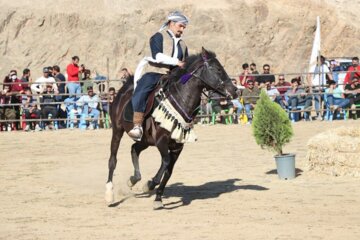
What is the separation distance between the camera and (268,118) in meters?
13.8

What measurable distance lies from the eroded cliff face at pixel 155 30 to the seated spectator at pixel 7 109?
6.43 metres

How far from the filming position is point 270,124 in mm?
13883

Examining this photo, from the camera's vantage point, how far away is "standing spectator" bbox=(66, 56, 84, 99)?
24.2 m

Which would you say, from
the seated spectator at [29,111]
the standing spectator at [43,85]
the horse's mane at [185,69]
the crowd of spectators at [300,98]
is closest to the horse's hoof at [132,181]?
the horse's mane at [185,69]

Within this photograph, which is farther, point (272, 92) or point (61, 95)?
point (272, 92)

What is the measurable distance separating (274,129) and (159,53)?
110 inches

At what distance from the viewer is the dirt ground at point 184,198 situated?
32.8 feet

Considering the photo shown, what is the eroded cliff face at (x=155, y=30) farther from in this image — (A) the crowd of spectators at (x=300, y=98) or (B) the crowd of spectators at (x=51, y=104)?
(A) the crowd of spectators at (x=300, y=98)

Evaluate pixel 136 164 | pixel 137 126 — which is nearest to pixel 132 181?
pixel 136 164

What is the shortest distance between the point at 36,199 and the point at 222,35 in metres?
20.8

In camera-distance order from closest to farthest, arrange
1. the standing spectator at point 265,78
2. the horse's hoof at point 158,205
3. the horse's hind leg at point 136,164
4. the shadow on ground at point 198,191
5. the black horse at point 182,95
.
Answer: the horse's hoof at point 158,205 → the black horse at point 182,95 → the shadow on ground at point 198,191 → the horse's hind leg at point 136,164 → the standing spectator at point 265,78

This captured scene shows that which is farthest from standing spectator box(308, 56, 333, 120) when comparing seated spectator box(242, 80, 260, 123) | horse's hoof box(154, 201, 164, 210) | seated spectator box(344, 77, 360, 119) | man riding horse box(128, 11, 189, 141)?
horse's hoof box(154, 201, 164, 210)

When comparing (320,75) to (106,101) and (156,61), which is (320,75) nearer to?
(106,101)

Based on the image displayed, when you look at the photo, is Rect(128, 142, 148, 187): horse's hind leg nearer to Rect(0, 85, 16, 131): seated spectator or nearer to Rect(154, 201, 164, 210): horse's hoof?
Rect(154, 201, 164, 210): horse's hoof
